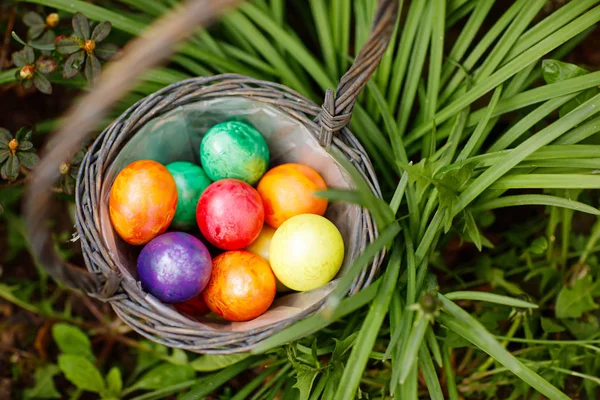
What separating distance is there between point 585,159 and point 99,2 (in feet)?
3.46

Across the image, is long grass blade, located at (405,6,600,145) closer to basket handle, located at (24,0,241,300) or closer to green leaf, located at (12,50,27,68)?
basket handle, located at (24,0,241,300)

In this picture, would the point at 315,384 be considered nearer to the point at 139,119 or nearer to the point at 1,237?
the point at 139,119

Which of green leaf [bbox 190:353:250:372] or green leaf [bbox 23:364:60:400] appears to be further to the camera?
green leaf [bbox 23:364:60:400]

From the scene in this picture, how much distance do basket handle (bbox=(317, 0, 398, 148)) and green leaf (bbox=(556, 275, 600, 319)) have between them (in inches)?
24.5

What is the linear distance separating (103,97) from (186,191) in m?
0.45

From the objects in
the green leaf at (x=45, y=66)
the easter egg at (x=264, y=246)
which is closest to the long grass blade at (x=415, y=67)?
the easter egg at (x=264, y=246)

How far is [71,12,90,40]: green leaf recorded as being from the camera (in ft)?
3.17

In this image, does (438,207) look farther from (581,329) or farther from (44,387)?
(44,387)

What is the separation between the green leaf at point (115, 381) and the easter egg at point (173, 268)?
380 mm

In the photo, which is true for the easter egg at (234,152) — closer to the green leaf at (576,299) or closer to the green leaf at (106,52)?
the green leaf at (106,52)

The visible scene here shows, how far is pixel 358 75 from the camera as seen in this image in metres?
0.77

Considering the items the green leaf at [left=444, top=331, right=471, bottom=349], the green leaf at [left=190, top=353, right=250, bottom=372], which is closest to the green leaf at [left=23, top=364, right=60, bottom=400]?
the green leaf at [left=190, top=353, right=250, bottom=372]

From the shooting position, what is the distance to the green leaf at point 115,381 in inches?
45.7

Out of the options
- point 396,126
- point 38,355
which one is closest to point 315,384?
point 396,126
